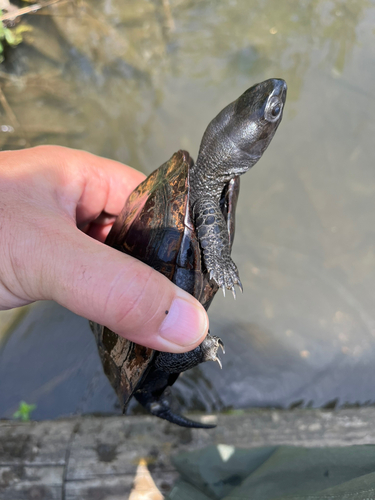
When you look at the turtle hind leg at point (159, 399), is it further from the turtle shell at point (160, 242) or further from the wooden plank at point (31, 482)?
the wooden plank at point (31, 482)

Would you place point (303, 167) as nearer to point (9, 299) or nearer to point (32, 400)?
point (9, 299)

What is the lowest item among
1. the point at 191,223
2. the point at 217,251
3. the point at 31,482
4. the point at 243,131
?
the point at 31,482

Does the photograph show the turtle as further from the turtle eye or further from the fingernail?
the fingernail

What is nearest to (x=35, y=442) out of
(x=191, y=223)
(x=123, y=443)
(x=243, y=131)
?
(x=123, y=443)

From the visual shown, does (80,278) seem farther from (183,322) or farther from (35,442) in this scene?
(35,442)

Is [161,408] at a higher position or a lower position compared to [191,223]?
lower

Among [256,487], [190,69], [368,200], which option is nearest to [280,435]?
[256,487]

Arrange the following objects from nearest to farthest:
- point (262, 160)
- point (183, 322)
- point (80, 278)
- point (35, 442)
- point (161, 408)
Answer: point (80, 278) < point (183, 322) < point (161, 408) < point (35, 442) < point (262, 160)
